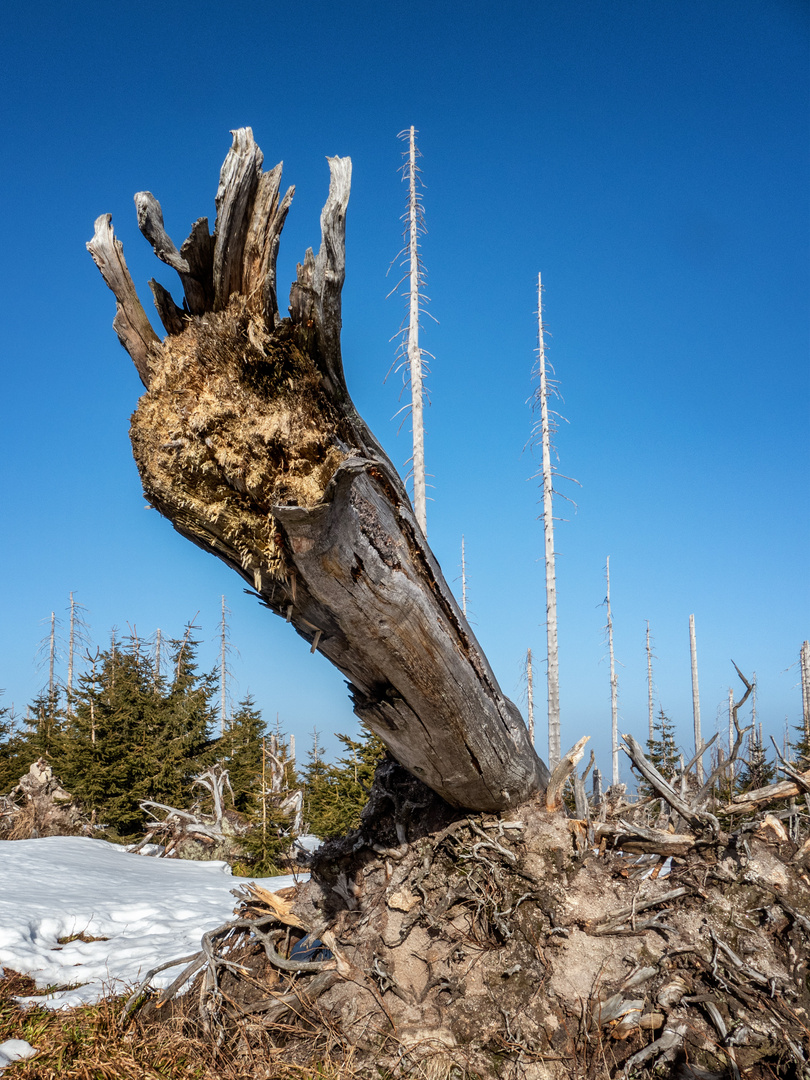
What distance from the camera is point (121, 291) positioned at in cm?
228

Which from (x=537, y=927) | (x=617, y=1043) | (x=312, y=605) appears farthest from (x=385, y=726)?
(x=617, y=1043)

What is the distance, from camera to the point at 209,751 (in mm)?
14891

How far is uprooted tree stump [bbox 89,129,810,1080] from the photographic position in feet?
7.11

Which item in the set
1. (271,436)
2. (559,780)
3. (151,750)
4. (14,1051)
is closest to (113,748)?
(151,750)

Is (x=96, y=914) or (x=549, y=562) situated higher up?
(x=549, y=562)

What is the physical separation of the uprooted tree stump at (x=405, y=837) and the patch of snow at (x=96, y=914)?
2.63ft

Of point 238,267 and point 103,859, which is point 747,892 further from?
point 103,859

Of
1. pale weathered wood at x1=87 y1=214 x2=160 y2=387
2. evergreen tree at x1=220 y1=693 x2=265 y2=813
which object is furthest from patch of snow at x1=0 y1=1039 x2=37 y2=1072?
evergreen tree at x1=220 y1=693 x2=265 y2=813

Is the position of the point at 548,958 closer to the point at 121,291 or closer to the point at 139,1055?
the point at 139,1055

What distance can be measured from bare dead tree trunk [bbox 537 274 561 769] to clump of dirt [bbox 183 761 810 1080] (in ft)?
41.0

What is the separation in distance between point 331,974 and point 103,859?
767 centimetres

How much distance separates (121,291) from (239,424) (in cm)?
68

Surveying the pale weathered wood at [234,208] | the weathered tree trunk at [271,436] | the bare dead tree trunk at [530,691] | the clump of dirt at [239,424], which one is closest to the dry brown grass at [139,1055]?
the weathered tree trunk at [271,436]

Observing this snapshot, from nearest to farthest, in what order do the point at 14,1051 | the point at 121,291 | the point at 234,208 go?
the point at 234,208
the point at 121,291
the point at 14,1051
